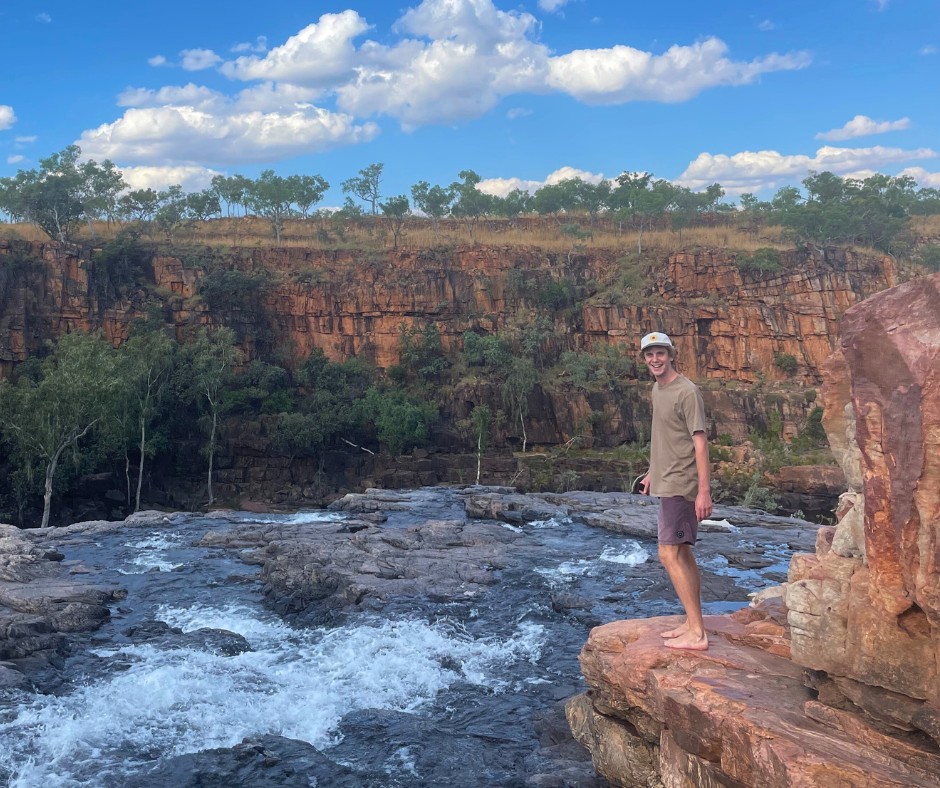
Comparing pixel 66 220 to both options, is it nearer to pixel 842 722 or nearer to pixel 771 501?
pixel 771 501

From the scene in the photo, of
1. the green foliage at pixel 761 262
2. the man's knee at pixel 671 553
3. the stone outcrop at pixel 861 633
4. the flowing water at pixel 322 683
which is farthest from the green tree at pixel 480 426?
the stone outcrop at pixel 861 633

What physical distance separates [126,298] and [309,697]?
37448mm

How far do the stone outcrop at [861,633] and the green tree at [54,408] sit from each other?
25.1m

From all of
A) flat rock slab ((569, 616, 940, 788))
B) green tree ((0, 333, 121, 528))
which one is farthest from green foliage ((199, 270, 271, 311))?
flat rock slab ((569, 616, 940, 788))

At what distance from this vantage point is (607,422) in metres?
37.8

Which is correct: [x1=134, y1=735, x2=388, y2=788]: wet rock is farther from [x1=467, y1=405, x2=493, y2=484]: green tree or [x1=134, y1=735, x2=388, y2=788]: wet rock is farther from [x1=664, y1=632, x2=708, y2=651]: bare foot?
[x1=467, y1=405, x2=493, y2=484]: green tree

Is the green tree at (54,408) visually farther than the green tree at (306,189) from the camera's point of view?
No

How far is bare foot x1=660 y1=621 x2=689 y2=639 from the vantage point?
19.0 feet

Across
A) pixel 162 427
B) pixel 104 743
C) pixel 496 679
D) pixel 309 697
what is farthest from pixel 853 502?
pixel 162 427

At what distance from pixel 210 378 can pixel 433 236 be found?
2479cm

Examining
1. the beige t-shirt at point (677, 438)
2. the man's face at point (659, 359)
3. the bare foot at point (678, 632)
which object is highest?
the man's face at point (659, 359)

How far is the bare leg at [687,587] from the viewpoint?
17.7ft

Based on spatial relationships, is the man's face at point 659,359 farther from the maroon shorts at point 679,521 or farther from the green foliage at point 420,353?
the green foliage at point 420,353

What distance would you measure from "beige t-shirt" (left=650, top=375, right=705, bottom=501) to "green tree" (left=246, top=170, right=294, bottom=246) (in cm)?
4914
